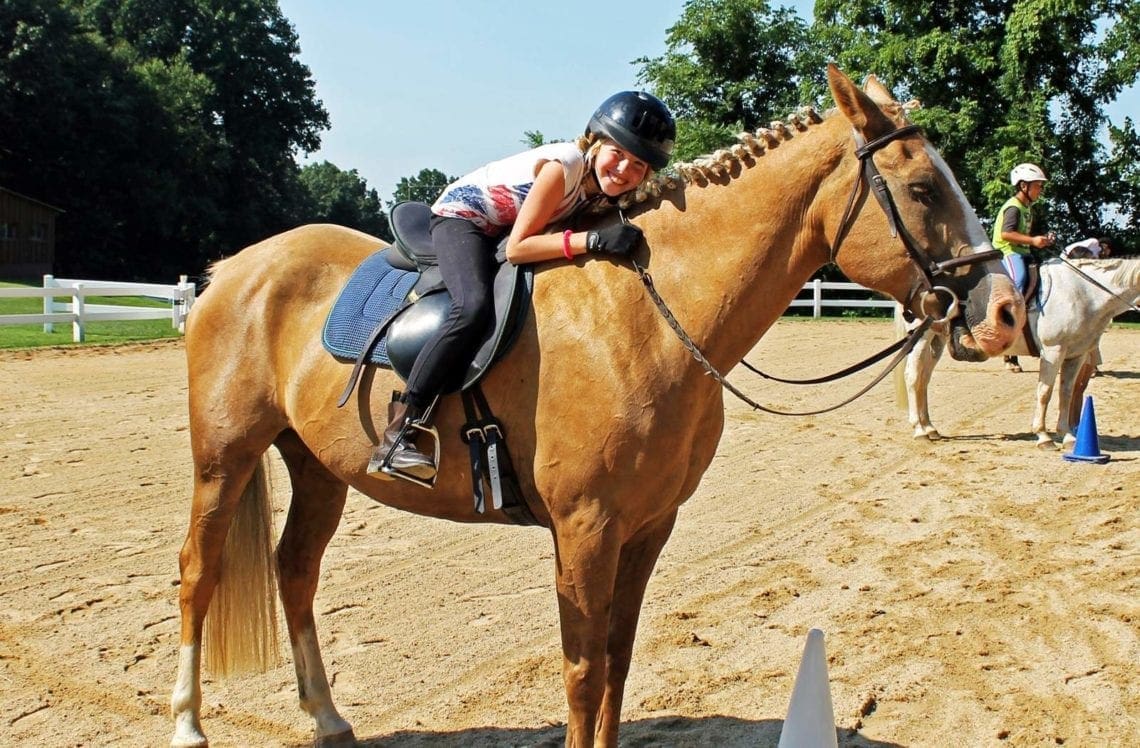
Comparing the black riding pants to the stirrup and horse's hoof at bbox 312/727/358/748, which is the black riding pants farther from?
Answer: horse's hoof at bbox 312/727/358/748

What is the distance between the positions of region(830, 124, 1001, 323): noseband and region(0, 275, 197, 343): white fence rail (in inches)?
649

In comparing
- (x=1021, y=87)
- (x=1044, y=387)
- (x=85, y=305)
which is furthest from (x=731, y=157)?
(x=1021, y=87)

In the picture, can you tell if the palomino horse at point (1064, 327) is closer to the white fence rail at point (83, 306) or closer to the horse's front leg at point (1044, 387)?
the horse's front leg at point (1044, 387)

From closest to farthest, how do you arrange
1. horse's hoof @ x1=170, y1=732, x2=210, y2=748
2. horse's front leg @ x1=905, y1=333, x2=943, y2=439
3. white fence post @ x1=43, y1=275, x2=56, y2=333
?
horse's hoof @ x1=170, y1=732, x2=210, y2=748
horse's front leg @ x1=905, y1=333, x2=943, y2=439
white fence post @ x1=43, y1=275, x2=56, y2=333

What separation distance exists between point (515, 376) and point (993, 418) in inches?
394

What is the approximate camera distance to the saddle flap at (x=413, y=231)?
3.79 metres

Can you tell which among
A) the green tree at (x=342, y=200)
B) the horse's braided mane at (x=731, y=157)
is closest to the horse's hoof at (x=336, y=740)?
the horse's braided mane at (x=731, y=157)

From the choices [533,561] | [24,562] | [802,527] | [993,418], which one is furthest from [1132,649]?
[993,418]

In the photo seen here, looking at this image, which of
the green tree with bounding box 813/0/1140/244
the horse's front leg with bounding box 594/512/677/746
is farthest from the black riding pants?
the green tree with bounding box 813/0/1140/244

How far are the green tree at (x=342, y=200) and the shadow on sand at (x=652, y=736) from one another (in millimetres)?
56642

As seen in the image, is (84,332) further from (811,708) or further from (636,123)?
(811,708)

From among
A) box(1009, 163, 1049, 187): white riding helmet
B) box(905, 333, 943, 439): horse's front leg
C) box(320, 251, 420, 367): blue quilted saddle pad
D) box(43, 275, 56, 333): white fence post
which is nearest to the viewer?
box(320, 251, 420, 367): blue quilted saddle pad

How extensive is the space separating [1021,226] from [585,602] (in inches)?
340

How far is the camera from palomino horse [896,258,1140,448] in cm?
1023
